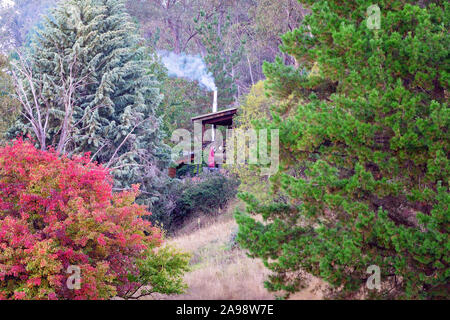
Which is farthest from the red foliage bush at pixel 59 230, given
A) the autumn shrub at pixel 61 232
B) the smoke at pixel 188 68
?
the smoke at pixel 188 68

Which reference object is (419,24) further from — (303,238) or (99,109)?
(99,109)

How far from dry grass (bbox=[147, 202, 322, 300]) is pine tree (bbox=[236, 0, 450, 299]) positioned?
117 cm

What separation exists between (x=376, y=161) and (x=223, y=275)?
5141 millimetres

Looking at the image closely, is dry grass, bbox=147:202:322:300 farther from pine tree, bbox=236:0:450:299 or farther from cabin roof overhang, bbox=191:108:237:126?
cabin roof overhang, bbox=191:108:237:126

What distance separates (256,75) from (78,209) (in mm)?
37216

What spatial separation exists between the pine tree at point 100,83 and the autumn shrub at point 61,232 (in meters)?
8.73

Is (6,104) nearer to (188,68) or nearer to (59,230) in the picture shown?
(59,230)

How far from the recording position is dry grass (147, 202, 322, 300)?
8.66 m

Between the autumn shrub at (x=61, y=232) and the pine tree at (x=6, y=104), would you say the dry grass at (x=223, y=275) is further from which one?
the pine tree at (x=6, y=104)

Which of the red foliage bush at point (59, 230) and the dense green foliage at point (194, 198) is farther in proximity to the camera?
Result: the dense green foliage at point (194, 198)

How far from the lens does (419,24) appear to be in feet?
20.0

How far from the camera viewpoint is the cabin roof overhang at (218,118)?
24948 mm

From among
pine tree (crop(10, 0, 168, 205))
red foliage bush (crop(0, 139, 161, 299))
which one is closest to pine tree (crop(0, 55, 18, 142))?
pine tree (crop(10, 0, 168, 205))
